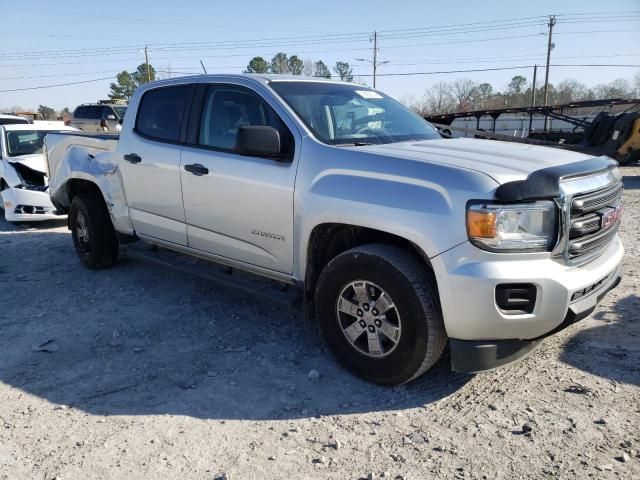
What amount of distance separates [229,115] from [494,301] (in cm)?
251

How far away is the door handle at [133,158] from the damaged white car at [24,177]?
141 inches

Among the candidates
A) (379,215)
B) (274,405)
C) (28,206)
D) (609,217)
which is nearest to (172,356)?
(274,405)

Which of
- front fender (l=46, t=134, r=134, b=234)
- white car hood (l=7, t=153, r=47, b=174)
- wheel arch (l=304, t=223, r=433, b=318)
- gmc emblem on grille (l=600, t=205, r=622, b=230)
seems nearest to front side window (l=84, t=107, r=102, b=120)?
white car hood (l=7, t=153, r=47, b=174)

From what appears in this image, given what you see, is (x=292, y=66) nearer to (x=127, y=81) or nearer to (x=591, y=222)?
(x=127, y=81)

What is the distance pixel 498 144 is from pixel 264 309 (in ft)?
7.81

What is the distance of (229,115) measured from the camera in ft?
13.9

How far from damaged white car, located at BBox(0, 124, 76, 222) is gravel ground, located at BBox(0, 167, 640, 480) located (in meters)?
4.09

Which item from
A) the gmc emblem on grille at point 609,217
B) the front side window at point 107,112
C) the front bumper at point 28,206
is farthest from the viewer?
the front side window at point 107,112

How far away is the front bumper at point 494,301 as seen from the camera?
281cm

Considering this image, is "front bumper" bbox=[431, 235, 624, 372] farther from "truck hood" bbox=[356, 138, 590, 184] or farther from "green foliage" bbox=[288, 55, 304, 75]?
"green foliage" bbox=[288, 55, 304, 75]

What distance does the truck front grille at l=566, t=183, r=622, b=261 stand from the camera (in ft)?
9.81

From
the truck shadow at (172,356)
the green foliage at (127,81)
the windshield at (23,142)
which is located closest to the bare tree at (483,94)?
the green foliage at (127,81)

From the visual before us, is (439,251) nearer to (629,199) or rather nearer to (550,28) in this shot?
(629,199)

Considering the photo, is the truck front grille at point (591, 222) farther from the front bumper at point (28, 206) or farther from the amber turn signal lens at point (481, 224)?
the front bumper at point (28, 206)
